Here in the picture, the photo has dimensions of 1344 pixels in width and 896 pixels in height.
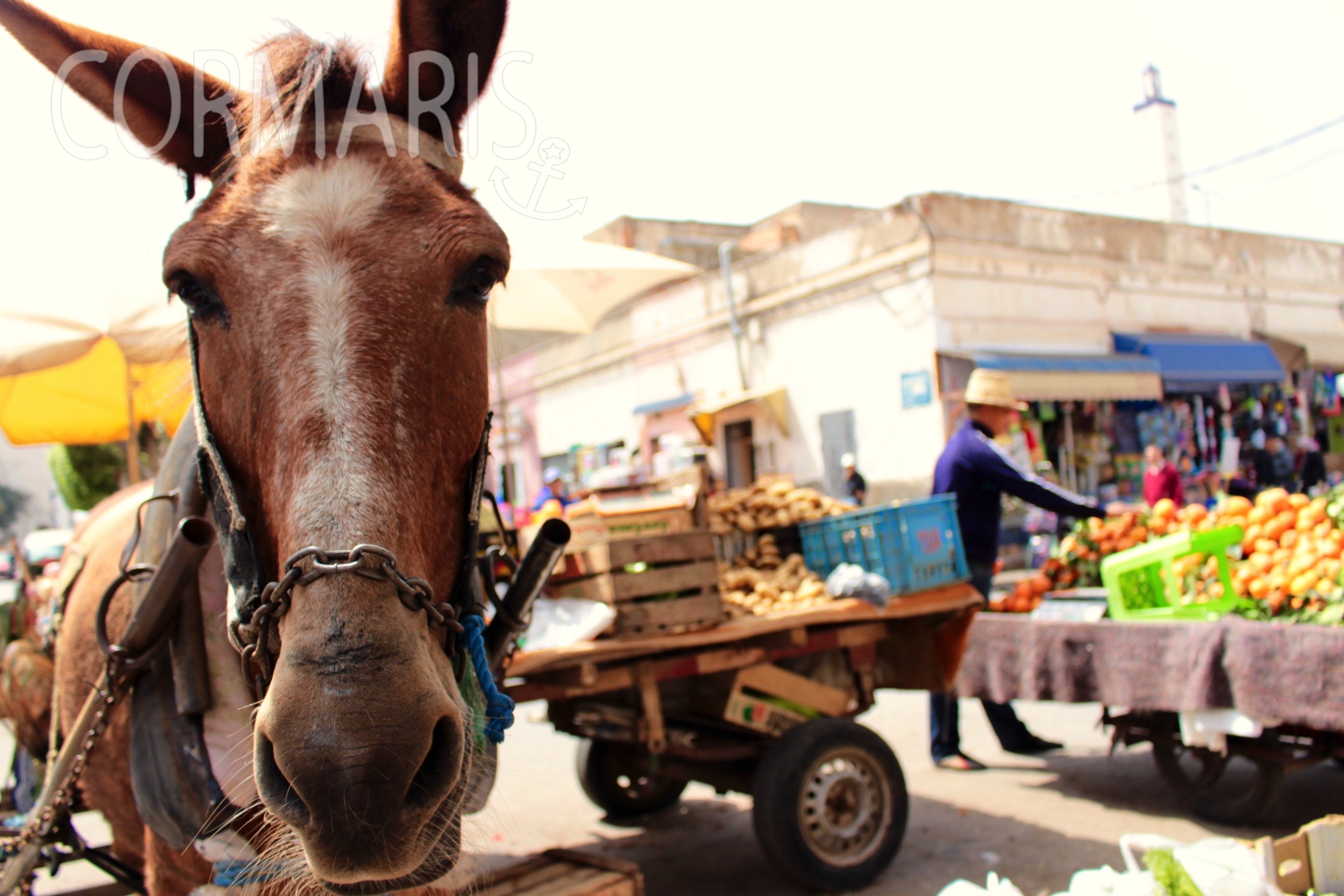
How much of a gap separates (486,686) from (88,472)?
671 inches

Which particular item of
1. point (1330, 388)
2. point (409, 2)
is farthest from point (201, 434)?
point (1330, 388)

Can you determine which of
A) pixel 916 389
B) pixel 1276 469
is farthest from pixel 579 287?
pixel 1276 469

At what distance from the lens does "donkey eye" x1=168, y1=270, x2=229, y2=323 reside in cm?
152

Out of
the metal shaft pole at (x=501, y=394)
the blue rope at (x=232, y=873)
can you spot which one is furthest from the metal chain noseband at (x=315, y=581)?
the metal shaft pole at (x=501, y=394)

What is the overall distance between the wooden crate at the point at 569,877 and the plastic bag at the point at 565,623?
809mm

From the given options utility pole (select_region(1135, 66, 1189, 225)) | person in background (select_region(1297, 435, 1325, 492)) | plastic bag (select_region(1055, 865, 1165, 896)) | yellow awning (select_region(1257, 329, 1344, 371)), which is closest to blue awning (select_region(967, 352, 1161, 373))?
person in background (select_region(1297, 435, 1325, 492))

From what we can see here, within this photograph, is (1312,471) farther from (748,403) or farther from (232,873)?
(232,873)

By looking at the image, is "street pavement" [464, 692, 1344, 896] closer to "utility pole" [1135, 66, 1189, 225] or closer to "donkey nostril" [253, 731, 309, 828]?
"donkey nostril" [253, 731, 309, 828]

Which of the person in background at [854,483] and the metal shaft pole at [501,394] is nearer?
the metal shaft pole at [501,394]

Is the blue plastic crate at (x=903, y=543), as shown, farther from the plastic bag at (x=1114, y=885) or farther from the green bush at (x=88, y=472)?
the green bush at (x=88, y=472)

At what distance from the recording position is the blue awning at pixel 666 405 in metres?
19.7

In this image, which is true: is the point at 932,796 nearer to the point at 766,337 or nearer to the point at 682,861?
the point at 682,861

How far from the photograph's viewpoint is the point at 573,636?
3459 millimetres

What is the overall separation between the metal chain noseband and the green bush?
53.7ft
